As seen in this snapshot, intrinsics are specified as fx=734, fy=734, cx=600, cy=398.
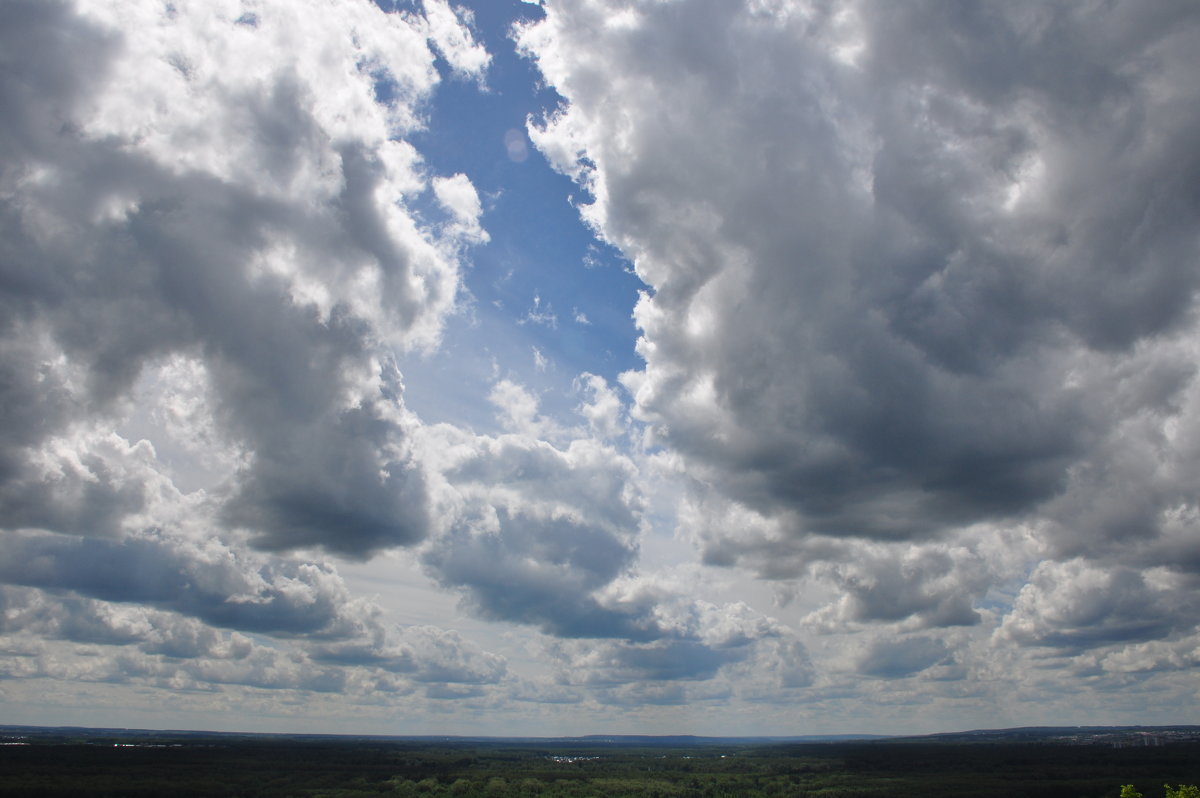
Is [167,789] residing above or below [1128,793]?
below

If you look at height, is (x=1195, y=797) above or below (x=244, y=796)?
above

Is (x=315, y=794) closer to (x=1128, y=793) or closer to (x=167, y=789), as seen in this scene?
(x=167, y=789)

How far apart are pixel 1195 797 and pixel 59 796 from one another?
23302 centimetres

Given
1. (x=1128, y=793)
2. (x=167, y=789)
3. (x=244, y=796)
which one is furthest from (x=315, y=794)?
(x=1128, y=793)

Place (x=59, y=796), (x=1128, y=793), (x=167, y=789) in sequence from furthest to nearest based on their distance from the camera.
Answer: (x=167, y=789)
(x=59, y=796)
(x=1128, y=793)

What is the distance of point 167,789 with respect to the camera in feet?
648

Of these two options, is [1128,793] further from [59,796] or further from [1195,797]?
[59,796]

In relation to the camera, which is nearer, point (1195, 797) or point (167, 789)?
point (1195, 797)

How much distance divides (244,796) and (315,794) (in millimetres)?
18688

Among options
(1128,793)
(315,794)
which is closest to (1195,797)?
(1128,793)

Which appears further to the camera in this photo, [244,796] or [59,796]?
[244,796]

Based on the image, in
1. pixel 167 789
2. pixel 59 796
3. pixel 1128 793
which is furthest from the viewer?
pixel 167 789

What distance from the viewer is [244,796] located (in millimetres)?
197750

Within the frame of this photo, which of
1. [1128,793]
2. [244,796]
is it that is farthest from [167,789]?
[1128,793]
